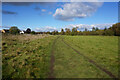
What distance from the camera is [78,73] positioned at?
626cm

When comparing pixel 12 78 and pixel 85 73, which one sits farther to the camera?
pixel 85 73

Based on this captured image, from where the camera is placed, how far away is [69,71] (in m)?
6.59

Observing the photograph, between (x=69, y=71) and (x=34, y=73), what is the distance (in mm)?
2533

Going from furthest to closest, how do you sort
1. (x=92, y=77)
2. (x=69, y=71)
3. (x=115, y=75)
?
(x=69, y=71)
(x=115, y=75)
(x=92, y=77)

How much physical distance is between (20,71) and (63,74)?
324 centimetres

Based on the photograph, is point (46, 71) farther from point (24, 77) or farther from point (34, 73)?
point (24, 77)

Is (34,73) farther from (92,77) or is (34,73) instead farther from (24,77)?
(92,77)

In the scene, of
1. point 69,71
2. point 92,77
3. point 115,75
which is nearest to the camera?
point 92,77

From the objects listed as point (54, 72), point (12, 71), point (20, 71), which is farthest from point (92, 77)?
point (12, 71)

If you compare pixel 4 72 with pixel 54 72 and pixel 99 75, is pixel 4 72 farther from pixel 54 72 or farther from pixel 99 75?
pixel 99 75

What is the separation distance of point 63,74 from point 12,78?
11.2ft

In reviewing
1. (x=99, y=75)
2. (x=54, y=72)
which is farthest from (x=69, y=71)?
(x=99, y=75)

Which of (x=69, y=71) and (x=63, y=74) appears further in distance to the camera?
(x=69, y=71)

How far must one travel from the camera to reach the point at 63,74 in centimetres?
612
